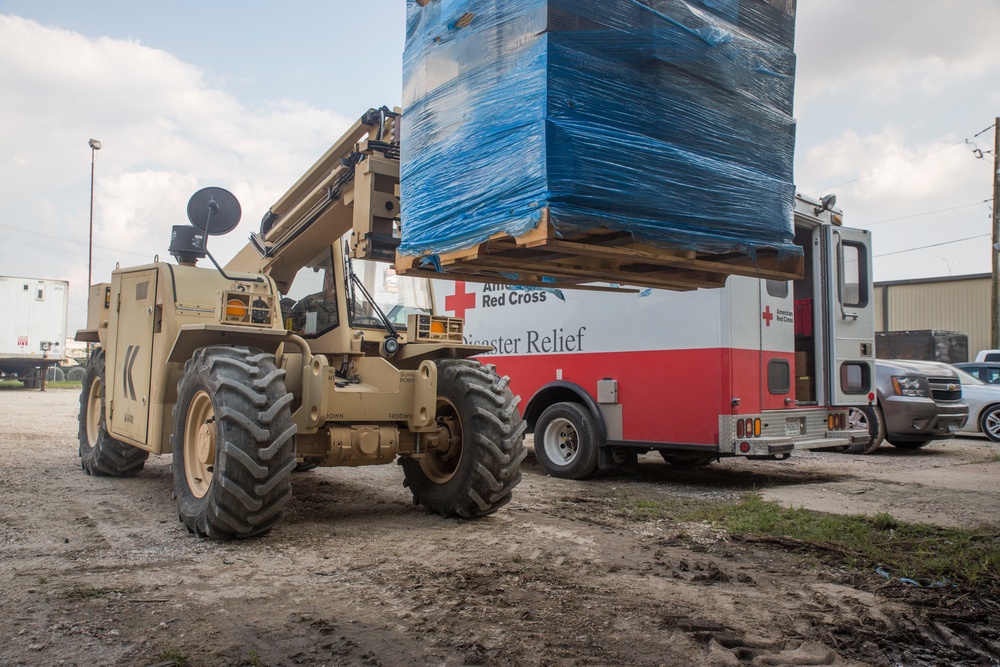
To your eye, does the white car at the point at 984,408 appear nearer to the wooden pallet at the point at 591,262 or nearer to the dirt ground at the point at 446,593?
the dirt ground at the point at 446,593

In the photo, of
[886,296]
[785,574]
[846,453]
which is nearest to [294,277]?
[785,574]

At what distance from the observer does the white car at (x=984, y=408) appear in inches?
567

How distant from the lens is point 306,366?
5672 mm

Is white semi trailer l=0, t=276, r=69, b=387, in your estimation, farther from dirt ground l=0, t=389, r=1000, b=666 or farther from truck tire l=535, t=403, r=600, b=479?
truck tire l=535, t=403, r=600, b=479

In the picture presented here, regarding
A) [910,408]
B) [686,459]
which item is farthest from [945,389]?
[686,459]

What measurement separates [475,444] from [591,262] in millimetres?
1762

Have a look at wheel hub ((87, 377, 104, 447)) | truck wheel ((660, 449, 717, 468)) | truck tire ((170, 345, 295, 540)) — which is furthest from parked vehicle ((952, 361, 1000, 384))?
wheel hub ((87, 377, 104, 447))

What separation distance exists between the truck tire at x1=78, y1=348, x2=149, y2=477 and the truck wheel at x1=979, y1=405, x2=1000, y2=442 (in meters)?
13.8

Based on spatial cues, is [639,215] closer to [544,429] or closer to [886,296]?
[544,429]

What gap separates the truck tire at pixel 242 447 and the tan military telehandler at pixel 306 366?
0.04ft

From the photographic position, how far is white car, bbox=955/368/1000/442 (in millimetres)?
14406

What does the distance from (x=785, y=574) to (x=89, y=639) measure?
11.9ft

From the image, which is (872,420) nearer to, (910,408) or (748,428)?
(910,408)

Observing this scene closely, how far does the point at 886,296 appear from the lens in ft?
109
